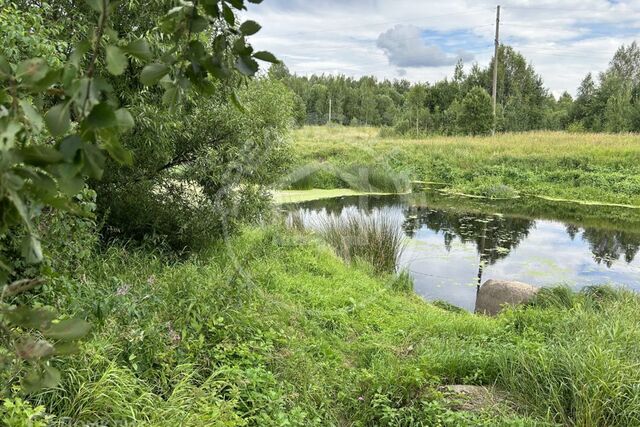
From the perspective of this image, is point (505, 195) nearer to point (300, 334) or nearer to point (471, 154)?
point (471, 154)

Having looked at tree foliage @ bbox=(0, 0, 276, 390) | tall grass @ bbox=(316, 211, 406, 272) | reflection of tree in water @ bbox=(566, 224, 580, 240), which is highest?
tree foliage @ bbox=(0, 0, 276, 390)

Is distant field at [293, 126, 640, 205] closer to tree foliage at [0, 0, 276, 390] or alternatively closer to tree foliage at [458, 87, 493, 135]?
tree foliage at [458, 87, 493, 135]

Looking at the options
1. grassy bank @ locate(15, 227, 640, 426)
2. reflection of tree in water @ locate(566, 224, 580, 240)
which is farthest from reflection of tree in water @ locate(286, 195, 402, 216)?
grassy bank @ locate(15, 227, 640, 426)

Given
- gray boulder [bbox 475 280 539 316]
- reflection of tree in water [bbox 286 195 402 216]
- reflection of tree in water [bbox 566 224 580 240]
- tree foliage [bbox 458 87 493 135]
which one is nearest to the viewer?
gray boulder [bbox 475 280 539 316]

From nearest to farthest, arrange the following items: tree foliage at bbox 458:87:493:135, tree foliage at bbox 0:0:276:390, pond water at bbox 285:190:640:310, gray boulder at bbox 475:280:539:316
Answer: tree foliage at bbox 0:0:276:390 → gray boulder at bbox 475:280:539:316 → pond water at bbox 285:190:640:310 → tree foliage at bbox 458:87:493:135

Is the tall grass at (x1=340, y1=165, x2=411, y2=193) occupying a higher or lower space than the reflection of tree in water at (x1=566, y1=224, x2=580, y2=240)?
higher

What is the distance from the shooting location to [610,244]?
9.43 m

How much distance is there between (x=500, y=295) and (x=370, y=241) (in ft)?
6.56

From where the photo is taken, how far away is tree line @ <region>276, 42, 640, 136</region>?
24734mm

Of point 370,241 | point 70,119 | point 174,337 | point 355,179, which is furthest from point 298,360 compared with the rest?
point 355,179

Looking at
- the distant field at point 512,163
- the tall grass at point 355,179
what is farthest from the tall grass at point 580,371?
the distant field at point 512,163

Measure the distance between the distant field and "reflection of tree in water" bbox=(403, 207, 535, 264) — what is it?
125 inches

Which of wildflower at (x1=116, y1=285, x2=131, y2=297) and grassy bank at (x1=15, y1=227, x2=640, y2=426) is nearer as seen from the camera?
grassy bank at (x1=15, y1=227, x2=640, y2=426)

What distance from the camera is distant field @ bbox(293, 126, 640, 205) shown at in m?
14.5
